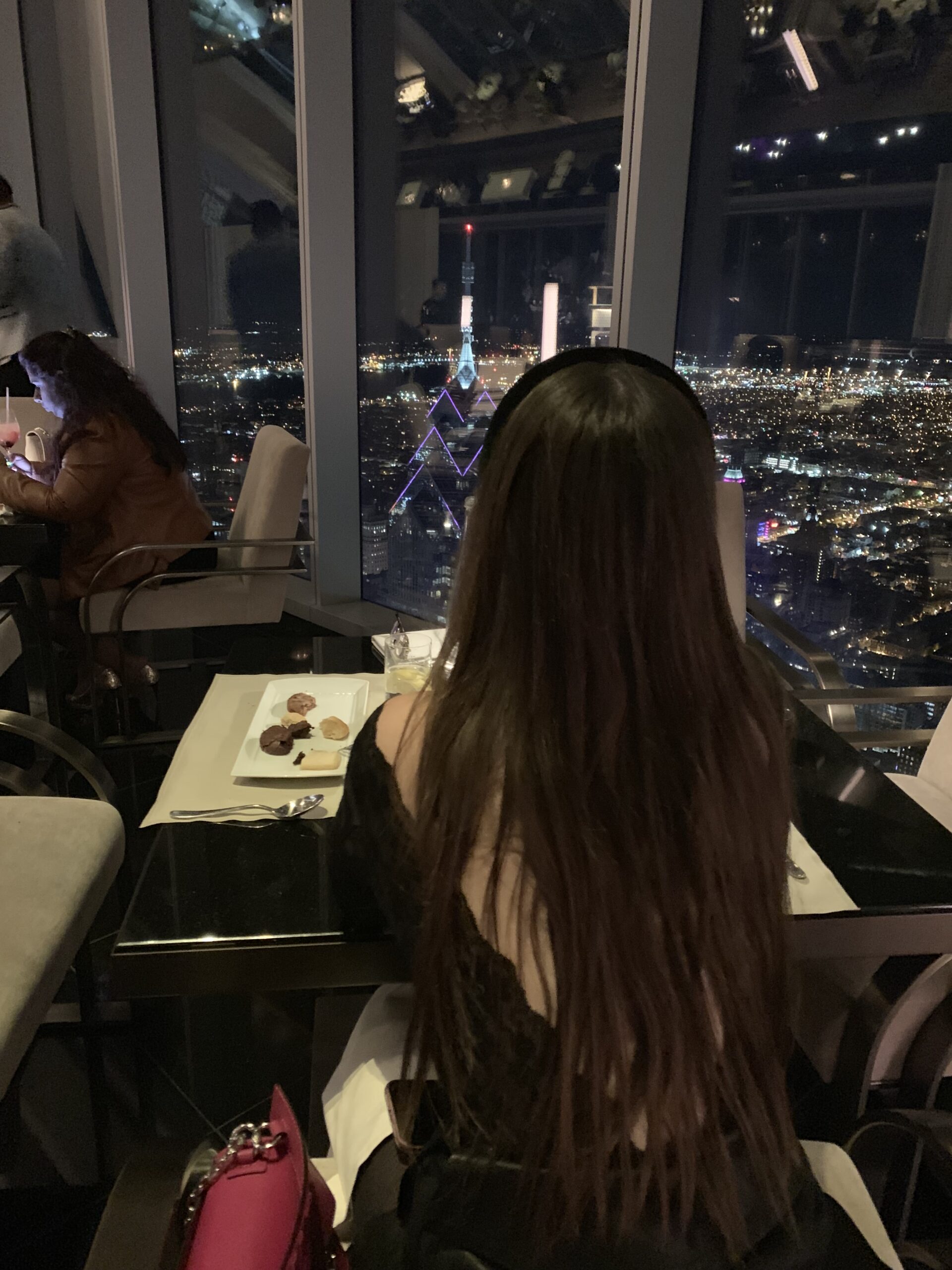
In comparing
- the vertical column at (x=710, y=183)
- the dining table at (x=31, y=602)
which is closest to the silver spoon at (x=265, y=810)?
the dining table at (x=31, y=602)

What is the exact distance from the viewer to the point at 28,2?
4621 mm

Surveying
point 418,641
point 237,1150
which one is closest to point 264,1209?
point 237,1150

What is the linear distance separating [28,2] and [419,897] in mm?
5571

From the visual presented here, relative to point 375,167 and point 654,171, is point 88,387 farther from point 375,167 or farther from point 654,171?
point 654,171

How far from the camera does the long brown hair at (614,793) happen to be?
2.34 ft

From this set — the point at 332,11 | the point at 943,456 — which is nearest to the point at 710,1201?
the point at 943,456

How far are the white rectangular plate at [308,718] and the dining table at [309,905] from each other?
11 cm

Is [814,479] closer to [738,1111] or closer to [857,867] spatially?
[857,867]

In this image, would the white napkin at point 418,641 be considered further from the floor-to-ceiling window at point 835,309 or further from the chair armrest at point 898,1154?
the floor-to-ceiling window at point 835,309

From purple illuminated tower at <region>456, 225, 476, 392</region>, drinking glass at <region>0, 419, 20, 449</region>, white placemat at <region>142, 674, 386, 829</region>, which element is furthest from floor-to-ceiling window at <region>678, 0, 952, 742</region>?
drinking glass at <region>0, 419, 20, 449</region>

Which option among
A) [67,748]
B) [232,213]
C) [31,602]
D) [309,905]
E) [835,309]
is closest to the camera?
[309,905]

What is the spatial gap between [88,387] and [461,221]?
1.64m

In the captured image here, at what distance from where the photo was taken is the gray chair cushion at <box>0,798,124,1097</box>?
131cm

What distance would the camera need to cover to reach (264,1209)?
760 mm
